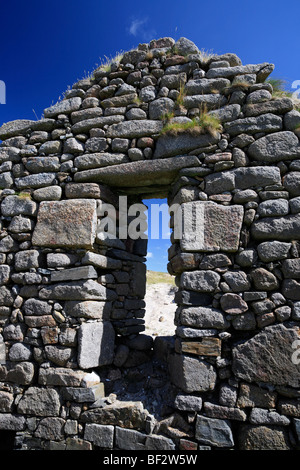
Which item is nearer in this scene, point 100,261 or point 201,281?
point 201,281

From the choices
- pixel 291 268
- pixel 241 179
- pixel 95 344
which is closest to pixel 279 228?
pixel 291 268

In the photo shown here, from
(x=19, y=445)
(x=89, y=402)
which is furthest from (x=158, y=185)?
(x=19, y=445)

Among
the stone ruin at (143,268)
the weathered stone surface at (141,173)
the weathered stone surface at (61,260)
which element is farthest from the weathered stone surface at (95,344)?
the weathered stone surface at (141,173)

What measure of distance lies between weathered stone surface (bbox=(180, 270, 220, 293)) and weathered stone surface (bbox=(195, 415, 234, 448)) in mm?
1119

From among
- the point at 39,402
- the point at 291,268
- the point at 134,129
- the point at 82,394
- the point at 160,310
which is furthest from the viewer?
the point at 160,310

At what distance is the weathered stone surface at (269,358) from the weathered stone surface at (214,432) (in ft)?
1.43

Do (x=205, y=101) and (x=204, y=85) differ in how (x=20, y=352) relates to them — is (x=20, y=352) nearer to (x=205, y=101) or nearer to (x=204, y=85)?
(x=205, y=101)

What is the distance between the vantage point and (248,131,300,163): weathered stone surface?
280cm

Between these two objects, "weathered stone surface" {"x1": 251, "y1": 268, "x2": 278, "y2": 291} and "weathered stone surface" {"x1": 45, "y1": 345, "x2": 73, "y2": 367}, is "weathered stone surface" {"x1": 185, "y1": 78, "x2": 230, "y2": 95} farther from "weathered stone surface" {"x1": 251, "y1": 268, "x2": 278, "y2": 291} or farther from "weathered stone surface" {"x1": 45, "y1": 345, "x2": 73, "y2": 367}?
"weathered stone surface" {"x1": 45, "y1": 345, "x2": 73, "y2": 367}

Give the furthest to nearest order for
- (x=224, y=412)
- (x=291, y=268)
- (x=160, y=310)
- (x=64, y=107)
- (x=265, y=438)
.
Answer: (x=160, y=310) < (x=64, y=107) < (x=291, y=268) < (x=224, y=412) < (x=265, y=438)

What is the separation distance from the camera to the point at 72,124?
3.63 m

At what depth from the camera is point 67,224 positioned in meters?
3.20

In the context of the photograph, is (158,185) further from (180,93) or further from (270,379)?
(270,379)

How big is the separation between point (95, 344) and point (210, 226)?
1724mm
